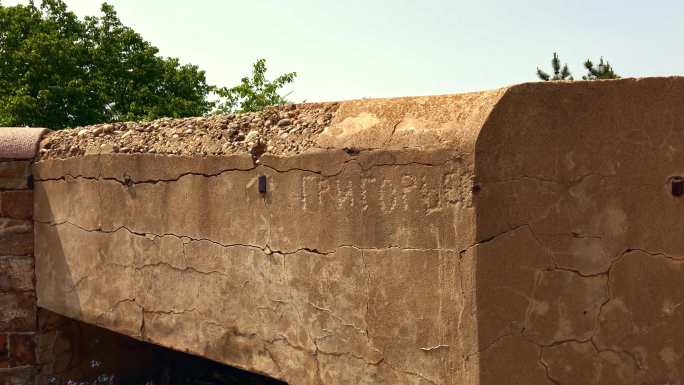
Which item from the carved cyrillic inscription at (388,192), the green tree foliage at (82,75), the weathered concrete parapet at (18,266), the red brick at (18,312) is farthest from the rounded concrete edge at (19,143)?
the green tree foliage at (82,75)

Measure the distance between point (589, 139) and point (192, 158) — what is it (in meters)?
1.90

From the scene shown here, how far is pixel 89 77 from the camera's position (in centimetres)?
1698

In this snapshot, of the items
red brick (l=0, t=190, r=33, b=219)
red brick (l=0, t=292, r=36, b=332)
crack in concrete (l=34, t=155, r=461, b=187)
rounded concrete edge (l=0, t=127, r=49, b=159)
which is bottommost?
red brick (l=0, t=292, r=36, b=332)

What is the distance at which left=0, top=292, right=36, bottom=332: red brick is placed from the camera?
4922 mm

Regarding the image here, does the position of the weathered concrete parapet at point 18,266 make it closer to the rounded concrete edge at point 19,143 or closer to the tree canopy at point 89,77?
the rounded concrete edge at point 19,143

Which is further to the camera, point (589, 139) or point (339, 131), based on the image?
point (339, 131)

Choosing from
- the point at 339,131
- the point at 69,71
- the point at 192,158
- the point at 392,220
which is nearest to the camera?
the point at 392,220

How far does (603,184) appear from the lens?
2580 millimetres

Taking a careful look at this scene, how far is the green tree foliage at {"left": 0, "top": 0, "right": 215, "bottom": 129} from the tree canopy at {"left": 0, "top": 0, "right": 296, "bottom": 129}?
2 centimetres

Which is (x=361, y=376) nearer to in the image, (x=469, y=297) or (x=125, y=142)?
(x=469, y=297)

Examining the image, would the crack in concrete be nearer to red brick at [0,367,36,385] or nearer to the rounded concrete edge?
the rounded concrete edge

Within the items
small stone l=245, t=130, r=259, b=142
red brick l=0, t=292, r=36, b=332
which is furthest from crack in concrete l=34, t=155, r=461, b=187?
red brick l=0, t=292, r=36, b=332

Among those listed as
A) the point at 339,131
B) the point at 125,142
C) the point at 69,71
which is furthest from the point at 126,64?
the point at 339,131

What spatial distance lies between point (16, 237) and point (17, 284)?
313 millimetres
